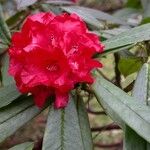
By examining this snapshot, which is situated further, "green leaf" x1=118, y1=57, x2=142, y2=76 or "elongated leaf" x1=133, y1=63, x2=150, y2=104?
"green leaf" x1=118, y1=57, x2=142, y2=76

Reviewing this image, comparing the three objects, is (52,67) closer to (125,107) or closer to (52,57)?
(52,57)

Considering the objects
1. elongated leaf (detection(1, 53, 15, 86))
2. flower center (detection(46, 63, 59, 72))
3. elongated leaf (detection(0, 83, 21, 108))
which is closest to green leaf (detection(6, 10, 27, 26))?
elongated leaf (detection(1, 53, 15, 86))

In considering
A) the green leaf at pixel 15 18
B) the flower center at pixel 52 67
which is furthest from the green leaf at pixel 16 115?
the green leaf at pixel 15 18

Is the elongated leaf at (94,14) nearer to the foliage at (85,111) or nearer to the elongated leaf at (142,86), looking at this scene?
the foliage at (85,111)

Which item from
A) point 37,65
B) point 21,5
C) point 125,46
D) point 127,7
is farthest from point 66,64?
point 127,7

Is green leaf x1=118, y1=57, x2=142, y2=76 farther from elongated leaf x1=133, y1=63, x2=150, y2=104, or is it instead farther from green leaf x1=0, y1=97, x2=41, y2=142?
green leaf x1=0, y1=97, x2=41, y2=142

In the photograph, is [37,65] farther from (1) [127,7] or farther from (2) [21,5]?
(1) [127,7]

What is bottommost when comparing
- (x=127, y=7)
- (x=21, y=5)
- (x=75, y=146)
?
(x=75, y=146)
